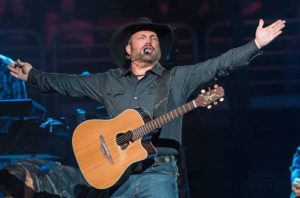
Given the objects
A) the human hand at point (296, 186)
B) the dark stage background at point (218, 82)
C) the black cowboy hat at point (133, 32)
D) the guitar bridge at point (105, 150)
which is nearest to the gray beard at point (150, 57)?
the black cowboy hat at point (133, 32)

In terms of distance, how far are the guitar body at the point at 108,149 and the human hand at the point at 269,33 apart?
3.43 feet

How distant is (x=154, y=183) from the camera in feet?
17.4

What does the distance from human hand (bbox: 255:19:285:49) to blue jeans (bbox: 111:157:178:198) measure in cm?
115

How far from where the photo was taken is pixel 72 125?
8039 millimetres

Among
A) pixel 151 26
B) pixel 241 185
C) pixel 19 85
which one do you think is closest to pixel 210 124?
pixel 241 185

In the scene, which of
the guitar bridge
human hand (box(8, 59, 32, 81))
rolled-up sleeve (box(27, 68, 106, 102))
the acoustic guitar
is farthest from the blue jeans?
human hand (box(8, 59, 32, 81))

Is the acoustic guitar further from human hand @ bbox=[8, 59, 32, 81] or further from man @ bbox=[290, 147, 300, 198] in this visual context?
man @ bbox=[290, 147, 300, 198]

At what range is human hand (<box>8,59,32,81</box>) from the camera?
6082 mm

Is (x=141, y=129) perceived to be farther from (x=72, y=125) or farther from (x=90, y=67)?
(x=90, y=67)

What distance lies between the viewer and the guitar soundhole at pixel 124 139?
542cm

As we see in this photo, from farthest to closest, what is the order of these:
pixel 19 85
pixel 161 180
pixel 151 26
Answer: pixel 19 85
pixel 151 26
pixel 161 180

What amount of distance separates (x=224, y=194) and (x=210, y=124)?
1471 mm

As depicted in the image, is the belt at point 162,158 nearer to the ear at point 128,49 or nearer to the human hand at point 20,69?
the ear at point 128,49

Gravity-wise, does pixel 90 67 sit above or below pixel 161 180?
above
